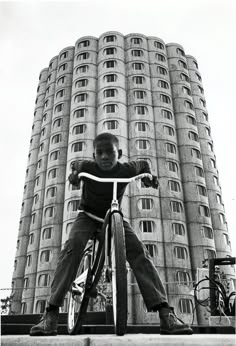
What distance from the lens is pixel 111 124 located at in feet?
115

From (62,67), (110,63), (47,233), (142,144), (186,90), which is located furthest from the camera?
(62,67)

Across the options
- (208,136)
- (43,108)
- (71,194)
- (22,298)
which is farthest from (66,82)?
(22,298)

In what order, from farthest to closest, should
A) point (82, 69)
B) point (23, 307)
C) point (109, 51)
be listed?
point (109, 51), point (82, 69), point (23, 307)

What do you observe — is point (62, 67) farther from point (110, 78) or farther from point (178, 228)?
point (178, 228)

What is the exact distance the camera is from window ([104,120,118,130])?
34.6 metres

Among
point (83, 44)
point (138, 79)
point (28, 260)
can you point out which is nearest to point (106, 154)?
point (28, 260)

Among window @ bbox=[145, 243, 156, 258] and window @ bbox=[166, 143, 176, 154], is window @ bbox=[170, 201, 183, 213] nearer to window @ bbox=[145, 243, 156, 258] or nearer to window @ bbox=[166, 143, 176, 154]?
window @ bbox=[145, 243, 156, 258]

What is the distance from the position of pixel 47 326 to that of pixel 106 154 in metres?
1.65

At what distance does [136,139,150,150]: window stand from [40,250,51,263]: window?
15.2 metres

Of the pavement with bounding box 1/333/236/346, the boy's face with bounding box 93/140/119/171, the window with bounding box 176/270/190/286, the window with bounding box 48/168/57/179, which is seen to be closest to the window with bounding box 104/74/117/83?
the window with bounding box 48/168/57/179

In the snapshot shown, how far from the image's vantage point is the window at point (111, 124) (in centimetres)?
3459

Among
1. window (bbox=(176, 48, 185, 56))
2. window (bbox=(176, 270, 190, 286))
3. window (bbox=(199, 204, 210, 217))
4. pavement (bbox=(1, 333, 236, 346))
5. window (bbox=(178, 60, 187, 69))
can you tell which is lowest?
pavement (bbox=(1, 333, 236, 346))

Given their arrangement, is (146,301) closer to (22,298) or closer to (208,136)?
(22,298)

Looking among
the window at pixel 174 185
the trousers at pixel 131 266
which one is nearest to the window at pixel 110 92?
the window at pixel 174 185
